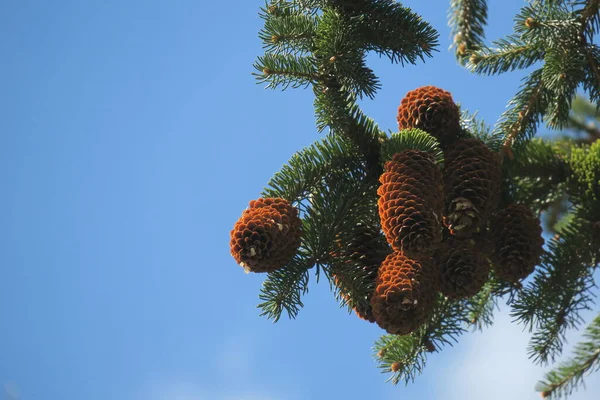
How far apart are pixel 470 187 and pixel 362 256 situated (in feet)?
1.30

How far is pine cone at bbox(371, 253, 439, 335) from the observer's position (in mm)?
1949

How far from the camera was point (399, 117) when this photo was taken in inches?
93.0

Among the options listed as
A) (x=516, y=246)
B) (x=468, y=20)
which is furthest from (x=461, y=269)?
(x=468, y=20)

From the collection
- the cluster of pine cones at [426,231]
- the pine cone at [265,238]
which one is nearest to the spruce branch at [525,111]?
the cluster of pine cones at [426,231]

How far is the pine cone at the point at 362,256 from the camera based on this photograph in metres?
2.10

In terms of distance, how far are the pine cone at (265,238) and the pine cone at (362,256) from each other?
19cm

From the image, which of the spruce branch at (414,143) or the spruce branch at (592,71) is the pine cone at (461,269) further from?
the spruce branch at (592,71)

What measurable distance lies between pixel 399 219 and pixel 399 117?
57 cm

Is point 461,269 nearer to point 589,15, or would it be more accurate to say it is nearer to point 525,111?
point 525,111

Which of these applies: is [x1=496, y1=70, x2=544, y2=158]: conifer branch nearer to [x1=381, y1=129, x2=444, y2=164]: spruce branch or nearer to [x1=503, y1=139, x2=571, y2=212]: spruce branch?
[x1=503, y1=139, x2=571, y2=212]: spruce branch

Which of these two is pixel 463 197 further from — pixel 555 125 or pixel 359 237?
pixel 555 125

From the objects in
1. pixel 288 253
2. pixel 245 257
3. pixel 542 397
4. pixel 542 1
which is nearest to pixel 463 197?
pixel 288 253

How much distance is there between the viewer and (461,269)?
6.85 feet

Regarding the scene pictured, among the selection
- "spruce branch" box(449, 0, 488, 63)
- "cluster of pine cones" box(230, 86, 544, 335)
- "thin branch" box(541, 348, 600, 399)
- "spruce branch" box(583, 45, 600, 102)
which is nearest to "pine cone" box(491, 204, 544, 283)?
"cluster of pine cones" box(230, 86, 544, 335)
